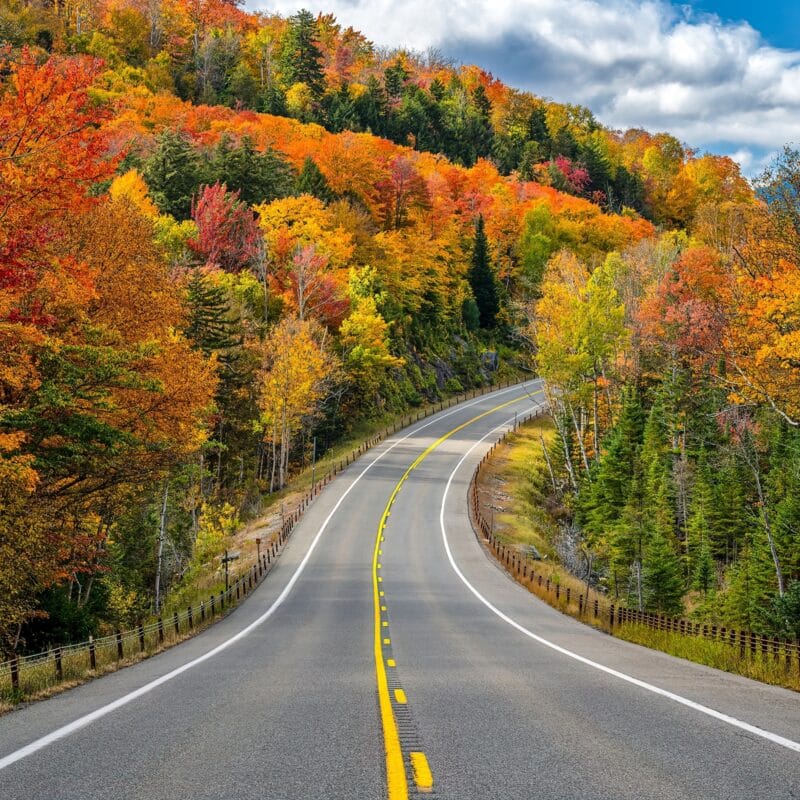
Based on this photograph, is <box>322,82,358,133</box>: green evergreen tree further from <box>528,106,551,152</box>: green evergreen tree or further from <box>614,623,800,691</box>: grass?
<box>614,623,800,691</box>: grass

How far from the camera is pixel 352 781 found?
5.50 metres

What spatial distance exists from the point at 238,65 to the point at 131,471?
362ft

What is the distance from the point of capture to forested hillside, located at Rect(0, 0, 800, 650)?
18078mm

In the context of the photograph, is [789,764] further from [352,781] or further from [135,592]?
[135,592]

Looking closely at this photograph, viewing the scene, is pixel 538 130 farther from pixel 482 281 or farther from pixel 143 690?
pixel 143 690

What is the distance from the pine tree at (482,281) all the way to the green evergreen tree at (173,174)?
131 ft

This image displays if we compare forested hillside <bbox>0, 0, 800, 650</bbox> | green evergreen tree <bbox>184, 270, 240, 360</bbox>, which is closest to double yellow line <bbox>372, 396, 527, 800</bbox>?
forested hillside <bbox>0, 0, 800, 650</bbox>

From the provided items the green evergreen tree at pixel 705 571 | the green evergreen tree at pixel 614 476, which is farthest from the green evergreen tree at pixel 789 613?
the green evergreen tree at pixel 614 476

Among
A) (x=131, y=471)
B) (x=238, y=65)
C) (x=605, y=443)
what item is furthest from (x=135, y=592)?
(x=238, y=65)

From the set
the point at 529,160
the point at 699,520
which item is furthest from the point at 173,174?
the point at 529,160

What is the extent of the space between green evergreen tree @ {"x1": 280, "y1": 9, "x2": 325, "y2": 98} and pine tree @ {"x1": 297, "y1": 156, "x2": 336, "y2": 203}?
4665 cm

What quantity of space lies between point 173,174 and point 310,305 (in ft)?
54.2

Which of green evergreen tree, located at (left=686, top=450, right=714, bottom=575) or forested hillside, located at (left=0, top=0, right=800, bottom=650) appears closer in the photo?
forested hillside, located at (left=0, top=0, right=800, bottom=650)

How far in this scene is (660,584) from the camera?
38.2 metres
